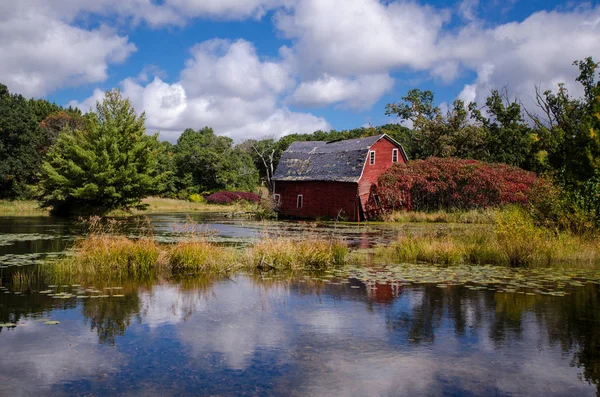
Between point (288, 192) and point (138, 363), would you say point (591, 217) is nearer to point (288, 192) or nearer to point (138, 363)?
point (138, 363)

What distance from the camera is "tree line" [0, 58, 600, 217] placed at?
19609 mm

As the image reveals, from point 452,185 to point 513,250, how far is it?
22.3 m

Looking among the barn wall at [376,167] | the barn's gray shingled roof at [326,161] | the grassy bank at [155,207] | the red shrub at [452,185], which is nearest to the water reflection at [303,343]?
the red shrub at [452,185]

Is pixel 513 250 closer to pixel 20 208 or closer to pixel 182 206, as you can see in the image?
pixel 20 208

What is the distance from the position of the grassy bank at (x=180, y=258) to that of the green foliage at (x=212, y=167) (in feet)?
158

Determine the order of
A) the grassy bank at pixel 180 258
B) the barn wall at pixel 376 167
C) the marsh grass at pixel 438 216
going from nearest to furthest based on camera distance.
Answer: the grassy bank at pixel 180 258 < the marsh grass at pixel 438 216 < the barn wall at pixel 376 167

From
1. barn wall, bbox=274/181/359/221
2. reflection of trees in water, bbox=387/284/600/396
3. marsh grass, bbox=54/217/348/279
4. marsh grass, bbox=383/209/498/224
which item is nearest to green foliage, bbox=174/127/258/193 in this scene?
barn wall, bbox=274/181/359/221

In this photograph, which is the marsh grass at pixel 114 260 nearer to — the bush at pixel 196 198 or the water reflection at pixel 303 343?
the water reflection at pixel 303 343

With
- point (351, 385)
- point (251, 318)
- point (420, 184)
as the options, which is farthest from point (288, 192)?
point (351, 385)

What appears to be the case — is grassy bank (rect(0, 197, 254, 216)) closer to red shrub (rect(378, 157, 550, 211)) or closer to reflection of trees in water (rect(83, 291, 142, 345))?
red shrub (rect(378, 157, 550, 211))

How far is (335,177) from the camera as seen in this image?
38.7 meters

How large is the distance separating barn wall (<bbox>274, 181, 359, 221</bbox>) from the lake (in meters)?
24.8

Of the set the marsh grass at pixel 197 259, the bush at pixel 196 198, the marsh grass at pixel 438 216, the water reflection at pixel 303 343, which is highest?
the bush at pixel 196 198

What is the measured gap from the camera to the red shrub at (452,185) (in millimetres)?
36250
